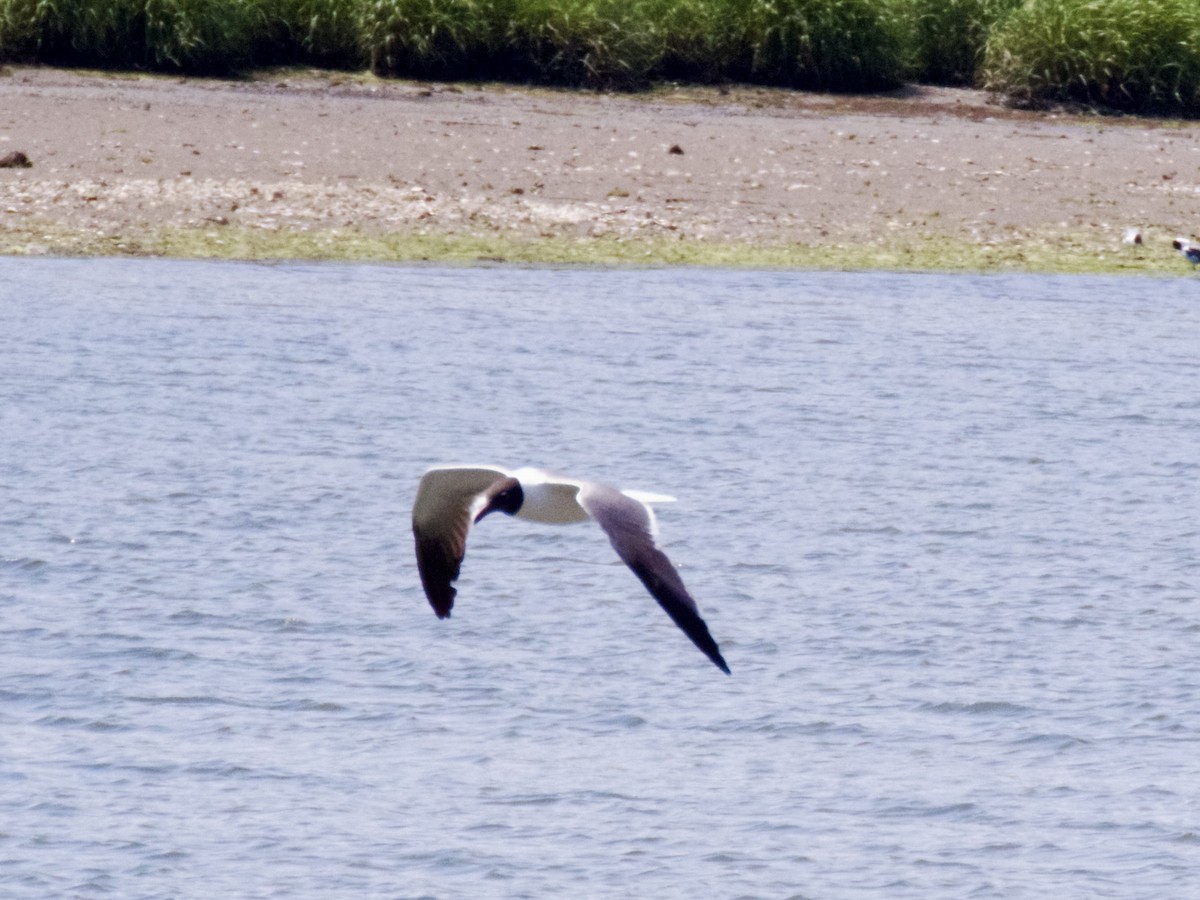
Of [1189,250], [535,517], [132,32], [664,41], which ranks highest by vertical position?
[664,41]

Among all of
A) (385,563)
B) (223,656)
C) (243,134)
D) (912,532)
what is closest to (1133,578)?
(912,532)

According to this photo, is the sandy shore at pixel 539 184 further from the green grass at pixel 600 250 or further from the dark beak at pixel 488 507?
the dark beak at pixel 488 507

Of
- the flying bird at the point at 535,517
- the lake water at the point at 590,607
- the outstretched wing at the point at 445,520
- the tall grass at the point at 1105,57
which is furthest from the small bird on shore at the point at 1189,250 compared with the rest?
the outstretched wing at the point at 445,520

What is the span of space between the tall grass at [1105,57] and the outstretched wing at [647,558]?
753 inches

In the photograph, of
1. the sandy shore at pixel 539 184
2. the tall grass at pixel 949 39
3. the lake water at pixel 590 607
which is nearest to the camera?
the lake water at pixel 590 607

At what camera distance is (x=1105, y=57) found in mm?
23891

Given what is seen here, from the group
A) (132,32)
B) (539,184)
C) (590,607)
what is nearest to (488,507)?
(590,607)

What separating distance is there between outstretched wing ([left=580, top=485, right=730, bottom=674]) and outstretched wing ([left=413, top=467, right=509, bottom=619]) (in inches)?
11.7

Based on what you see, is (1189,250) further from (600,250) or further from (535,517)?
(535,517)

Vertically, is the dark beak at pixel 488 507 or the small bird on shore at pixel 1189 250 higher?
the dark beak at pixel 488 507

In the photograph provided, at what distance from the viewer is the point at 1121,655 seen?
8.35 m

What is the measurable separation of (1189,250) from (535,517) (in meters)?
13.0

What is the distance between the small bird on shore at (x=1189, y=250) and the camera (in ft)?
58.2

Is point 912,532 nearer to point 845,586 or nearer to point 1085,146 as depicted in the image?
point 845,586
